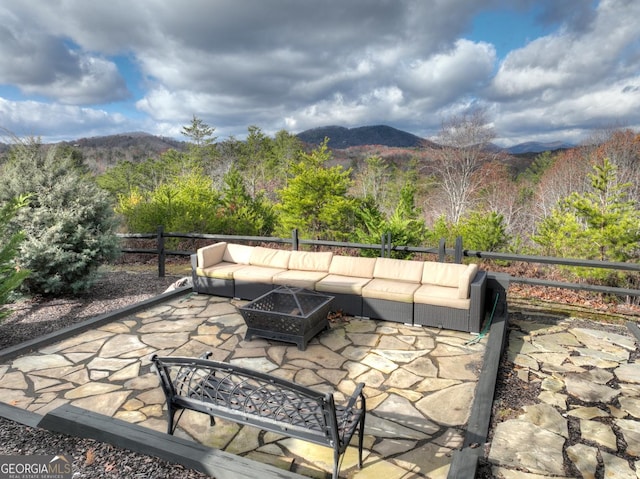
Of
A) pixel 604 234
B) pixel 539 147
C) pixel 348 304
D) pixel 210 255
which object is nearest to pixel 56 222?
pixel 210 255

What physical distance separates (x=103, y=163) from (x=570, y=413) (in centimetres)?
3776

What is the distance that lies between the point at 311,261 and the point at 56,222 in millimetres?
3608

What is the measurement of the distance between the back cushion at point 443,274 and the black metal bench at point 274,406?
282 cm

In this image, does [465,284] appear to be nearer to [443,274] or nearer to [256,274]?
[443,274]

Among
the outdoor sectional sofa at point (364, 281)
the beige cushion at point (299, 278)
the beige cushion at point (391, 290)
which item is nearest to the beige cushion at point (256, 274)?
the outdoor sectional sofa at point (364, 281)

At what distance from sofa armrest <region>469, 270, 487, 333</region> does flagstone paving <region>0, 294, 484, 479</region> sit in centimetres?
14

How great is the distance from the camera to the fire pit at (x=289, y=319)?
390 cm

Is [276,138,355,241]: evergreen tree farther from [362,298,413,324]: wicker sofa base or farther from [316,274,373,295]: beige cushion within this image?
[362,298,413,324]: wicker sofa base

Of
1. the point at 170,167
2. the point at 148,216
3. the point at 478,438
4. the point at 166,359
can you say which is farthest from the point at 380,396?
the point at 170,167

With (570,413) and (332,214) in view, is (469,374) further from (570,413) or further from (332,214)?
(332,214)

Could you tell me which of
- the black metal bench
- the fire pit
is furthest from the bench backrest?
the fire pit

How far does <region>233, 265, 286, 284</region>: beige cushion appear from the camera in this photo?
527 centimetres

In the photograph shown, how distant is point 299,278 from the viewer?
5121mm

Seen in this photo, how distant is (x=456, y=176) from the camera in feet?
65.3
